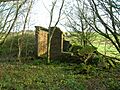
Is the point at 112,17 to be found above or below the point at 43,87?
above

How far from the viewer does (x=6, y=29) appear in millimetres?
17578

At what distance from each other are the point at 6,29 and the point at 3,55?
2058 cm

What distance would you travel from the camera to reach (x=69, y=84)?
53.1 ft

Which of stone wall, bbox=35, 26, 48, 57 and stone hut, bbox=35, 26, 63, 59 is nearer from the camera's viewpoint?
stone hut, bbox=35, 26, 63, 59

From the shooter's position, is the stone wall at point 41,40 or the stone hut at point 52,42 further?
the stone wall at point 41,40

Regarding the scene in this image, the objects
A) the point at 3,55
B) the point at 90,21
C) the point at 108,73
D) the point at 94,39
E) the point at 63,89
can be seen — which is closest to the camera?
the point at 90,21

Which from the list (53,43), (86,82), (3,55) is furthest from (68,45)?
(86,82)

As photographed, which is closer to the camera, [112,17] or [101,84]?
[112,17]

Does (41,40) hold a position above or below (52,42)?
above

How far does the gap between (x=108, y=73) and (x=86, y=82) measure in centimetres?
478

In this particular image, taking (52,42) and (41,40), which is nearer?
(52,42)

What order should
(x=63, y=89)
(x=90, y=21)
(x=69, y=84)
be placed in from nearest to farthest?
(x=90, y=21), (x=63, y=89), (x=69, y=84)

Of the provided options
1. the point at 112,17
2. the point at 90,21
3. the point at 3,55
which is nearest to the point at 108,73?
the point at 90,21

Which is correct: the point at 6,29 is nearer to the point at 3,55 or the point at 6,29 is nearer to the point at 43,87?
the point at 43,87
